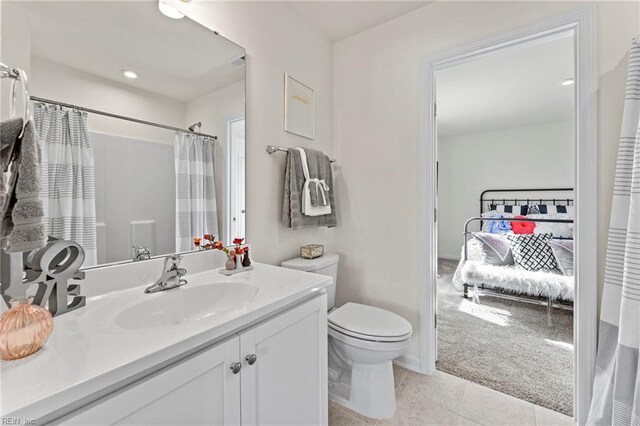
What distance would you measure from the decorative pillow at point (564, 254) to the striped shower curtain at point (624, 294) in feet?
5.67

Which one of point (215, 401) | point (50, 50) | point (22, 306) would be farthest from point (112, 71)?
point (215, 401)

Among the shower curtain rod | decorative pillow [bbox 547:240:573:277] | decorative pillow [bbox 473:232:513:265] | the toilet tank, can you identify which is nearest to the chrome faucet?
the shower curtain rod

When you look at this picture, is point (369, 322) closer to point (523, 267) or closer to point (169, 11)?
point (169, 11)

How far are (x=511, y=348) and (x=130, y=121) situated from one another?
9.24ft

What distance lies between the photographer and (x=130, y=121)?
3.53 feet

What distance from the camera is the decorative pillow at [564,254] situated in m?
2.62

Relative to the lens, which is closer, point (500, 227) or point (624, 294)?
point (624, 294)

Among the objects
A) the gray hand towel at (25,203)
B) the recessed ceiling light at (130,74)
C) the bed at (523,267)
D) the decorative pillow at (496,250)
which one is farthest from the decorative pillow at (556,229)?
the gray hand towel at (25,203)

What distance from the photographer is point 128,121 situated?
107cm

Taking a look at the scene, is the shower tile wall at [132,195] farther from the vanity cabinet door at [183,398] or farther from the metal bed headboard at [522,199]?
the metal bed headboard at [522,199]

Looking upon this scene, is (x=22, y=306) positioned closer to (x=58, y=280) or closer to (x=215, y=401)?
(x=58, y=280)

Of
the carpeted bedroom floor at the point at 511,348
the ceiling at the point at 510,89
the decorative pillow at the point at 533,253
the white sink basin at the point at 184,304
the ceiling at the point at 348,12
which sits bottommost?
the carpeted bedroom floor at the point at 511,348

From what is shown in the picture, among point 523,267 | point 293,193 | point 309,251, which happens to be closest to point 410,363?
point 309,251

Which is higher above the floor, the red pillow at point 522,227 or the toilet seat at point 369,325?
the red pillow at point 522,227
